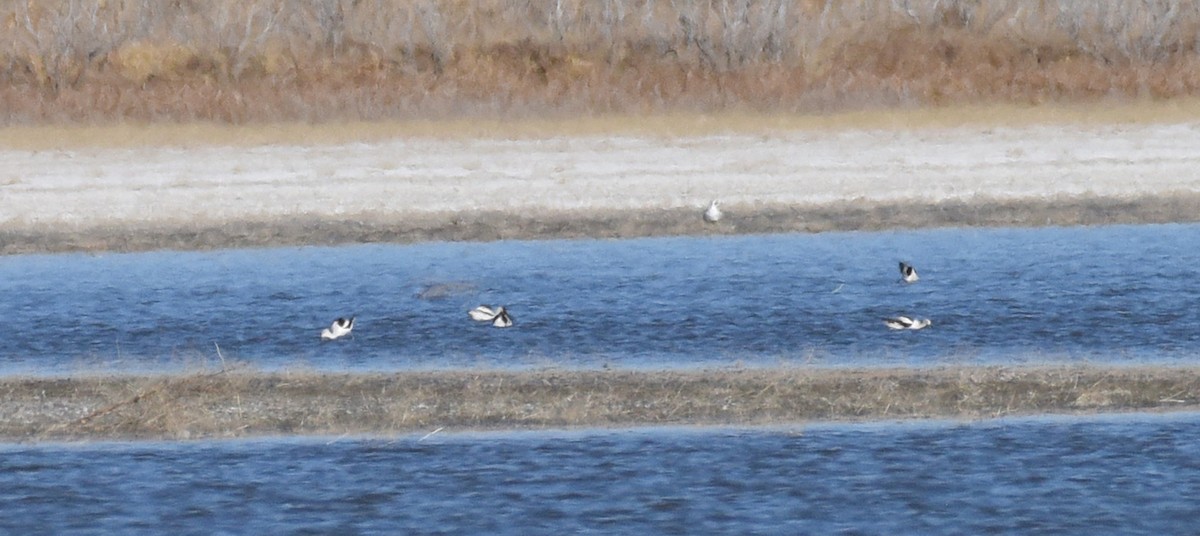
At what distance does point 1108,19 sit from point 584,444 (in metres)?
21.3

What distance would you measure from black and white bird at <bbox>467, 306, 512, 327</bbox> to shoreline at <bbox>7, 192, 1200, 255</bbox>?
470 cm

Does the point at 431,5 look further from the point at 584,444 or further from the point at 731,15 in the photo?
the point at 584,444

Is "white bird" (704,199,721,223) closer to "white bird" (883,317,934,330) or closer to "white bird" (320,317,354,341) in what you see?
"white bird" (883,317,934,330)

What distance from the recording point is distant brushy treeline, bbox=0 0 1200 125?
25484mm

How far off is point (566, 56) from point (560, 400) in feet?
60.0

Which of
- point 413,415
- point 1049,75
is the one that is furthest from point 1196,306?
point 1049,75

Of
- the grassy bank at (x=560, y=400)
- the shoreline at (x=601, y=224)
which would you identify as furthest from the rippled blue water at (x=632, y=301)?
the grassy bank at (x=560, y=400)

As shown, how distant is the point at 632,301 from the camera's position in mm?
15227

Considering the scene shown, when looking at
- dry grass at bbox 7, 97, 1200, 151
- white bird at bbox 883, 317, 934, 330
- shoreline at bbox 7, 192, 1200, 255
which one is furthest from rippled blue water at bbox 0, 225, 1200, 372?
dry grass at bbox 7, 97, 1200, 151

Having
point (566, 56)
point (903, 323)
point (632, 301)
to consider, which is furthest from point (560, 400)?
point (566, 56)

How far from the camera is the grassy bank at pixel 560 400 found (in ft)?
35.8

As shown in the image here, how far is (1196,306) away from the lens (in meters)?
14.6

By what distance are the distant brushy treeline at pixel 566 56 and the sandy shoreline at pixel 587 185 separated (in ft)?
6.03

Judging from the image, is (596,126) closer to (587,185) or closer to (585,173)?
(585,173)
